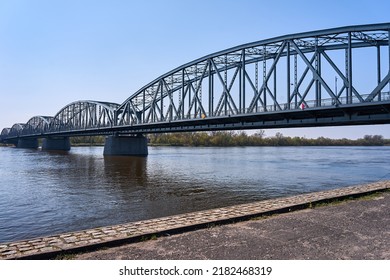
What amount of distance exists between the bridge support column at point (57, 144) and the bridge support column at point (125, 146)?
51.4 m

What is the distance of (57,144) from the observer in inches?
5089

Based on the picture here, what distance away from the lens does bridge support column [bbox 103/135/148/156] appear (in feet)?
263

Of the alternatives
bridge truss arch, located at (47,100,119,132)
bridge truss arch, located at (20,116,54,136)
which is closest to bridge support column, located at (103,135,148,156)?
bridge truss arch, located at (47,100,119,132)

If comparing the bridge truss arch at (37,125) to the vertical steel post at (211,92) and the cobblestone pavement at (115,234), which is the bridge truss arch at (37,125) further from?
the cobblestone pavement at (115,234)

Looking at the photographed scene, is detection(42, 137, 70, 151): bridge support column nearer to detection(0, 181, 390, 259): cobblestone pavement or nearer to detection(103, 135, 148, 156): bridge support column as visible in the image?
detection(103, 135, 148, 156): bridge support column

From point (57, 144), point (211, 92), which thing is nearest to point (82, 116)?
point (57, 144)

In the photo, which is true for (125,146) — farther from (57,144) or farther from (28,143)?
(28,143)

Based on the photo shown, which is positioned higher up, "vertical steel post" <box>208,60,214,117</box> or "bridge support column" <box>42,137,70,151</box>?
"vertical steel post" <box>208,60,214,117</box>

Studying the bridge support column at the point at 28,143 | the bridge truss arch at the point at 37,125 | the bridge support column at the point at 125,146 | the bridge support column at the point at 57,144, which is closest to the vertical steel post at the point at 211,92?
the bridge support column at the point at 125,146

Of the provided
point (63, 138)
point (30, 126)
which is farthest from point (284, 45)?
point (30, 126)

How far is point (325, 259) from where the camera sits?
21.9 ft

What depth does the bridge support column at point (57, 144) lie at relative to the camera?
12729cm

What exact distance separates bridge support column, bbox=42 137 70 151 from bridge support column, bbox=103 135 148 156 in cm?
5138

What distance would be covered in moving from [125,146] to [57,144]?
60867 millimetres
